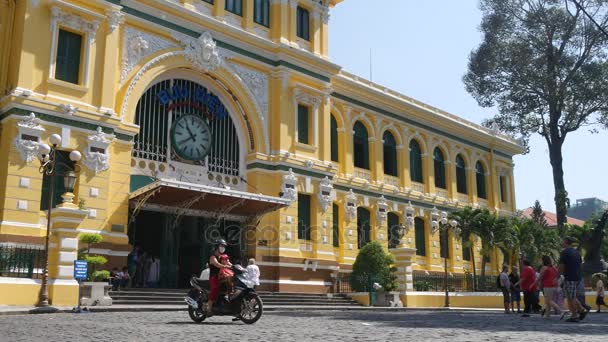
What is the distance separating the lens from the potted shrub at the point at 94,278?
56.2 feet

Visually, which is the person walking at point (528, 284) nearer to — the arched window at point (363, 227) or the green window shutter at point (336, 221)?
the green window shutter at point (336, 221)

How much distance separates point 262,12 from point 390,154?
1196 centimetres

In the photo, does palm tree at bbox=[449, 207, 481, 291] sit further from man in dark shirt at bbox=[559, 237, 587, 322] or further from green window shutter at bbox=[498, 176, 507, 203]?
man in dark shirt at bbox=[559, 237, 587, 322]

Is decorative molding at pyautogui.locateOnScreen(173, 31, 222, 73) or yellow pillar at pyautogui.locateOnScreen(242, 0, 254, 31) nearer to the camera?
decorative molding at pyautogui.locateOnScreen(173, 31, 222, 73)

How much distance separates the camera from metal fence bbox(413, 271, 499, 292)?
28125 millimetres

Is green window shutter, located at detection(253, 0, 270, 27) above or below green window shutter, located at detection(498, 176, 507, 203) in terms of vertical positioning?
above

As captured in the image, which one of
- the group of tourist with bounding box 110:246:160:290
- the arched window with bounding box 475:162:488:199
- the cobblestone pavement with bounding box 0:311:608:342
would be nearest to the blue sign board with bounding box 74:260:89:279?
the cobblestone pavement with bounding box 0:311:608:342

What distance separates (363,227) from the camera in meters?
32.4

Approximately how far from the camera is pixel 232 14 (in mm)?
26156

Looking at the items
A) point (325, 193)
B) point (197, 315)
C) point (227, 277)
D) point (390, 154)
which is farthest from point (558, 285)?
point (390, 154)

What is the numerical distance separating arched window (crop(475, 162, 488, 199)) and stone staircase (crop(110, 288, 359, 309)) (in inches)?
751

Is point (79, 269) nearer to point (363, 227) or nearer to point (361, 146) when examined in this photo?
point (363, 227)

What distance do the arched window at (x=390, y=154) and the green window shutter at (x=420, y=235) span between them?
10.4ft

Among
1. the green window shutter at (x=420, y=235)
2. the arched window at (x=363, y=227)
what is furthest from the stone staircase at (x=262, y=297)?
the green window shutter at (x=420, y=235)
